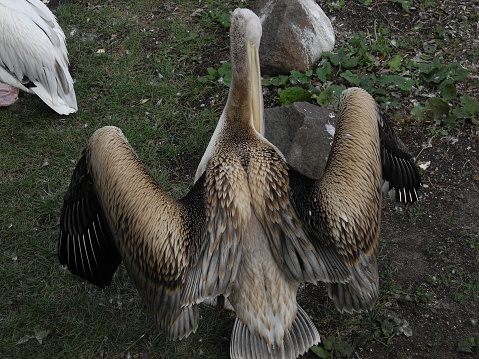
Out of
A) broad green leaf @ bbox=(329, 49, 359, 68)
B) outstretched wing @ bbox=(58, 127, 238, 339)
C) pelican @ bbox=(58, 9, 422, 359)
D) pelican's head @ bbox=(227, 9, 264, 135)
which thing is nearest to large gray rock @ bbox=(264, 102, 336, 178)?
pelican's head @ bbox=(227, 9, 264, 135)

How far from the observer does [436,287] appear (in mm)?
3395

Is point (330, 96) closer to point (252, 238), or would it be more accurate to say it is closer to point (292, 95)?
point (292, 95)

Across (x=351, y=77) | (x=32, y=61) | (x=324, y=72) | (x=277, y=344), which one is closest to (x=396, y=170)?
(x=277, y=344)

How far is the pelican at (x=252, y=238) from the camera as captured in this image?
268cm

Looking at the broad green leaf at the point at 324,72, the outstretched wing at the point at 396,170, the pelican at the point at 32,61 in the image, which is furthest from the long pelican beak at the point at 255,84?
the pelican at the point at 32,61

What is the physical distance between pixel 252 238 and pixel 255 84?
1.08m

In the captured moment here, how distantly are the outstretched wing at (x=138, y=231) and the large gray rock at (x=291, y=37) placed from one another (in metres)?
2.03

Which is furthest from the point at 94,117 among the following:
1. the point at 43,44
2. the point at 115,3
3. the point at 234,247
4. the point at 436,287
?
the point at 436,287

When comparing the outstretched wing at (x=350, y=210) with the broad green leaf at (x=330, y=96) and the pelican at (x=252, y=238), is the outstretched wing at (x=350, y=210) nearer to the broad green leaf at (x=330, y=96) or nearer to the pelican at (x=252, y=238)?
the pelican at (x=252, y=238)

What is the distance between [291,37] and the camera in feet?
15.6

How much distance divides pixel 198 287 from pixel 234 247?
0.26 meters

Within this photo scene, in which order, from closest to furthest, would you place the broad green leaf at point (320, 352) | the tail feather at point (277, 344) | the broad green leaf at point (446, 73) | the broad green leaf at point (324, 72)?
the tail feather at point (277, 344) → the broad green leaf at point (320, 352) → the broad green leaf at point (446, 73) → the broad green leaf at point (324, 72)

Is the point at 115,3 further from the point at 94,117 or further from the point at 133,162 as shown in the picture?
the point at 133,162

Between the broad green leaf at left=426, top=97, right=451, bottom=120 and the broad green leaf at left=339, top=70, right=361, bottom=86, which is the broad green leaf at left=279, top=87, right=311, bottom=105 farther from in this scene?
the broad green leaf at left=426, top=97, right=451, bottom=120
